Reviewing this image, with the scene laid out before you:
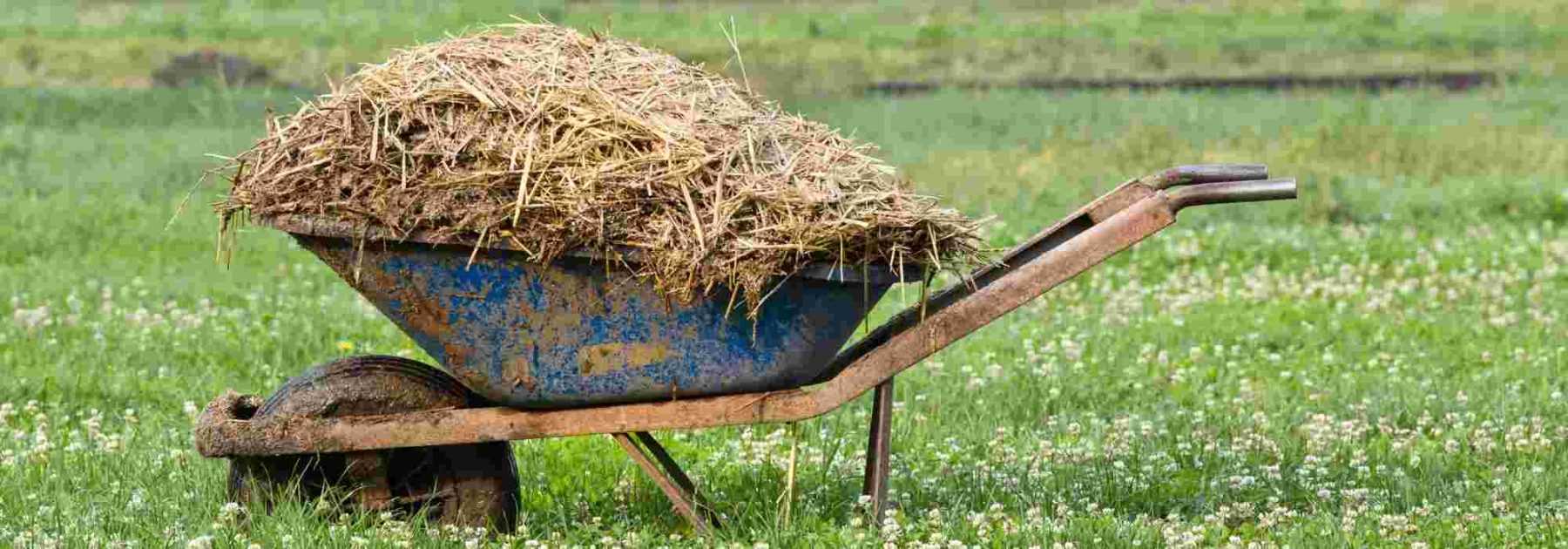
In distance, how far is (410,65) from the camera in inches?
225

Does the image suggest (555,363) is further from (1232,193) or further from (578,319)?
(1232,193)

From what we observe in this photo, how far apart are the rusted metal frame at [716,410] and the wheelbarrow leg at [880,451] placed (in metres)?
0.14

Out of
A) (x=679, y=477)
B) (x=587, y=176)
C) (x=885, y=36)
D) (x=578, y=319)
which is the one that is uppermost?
(x=587, y=176)

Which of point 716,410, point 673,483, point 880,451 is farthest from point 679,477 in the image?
point 880,451

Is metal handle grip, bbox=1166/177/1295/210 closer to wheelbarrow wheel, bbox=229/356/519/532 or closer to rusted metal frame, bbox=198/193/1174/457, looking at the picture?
rusted metal frame, bbox=198/193/1174/457

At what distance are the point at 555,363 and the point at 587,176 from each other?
0.53 m

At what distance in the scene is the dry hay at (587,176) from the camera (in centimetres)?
529

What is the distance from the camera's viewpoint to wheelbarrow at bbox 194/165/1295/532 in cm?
542

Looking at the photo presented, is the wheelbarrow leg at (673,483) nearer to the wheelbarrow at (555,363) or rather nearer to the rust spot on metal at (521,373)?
the wheelbarrow at (555,363)

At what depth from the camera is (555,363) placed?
552 centimetres

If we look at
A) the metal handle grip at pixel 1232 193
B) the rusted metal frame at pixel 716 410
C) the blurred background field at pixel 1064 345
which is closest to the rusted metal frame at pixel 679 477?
the blurred background field at pixel 1064 345

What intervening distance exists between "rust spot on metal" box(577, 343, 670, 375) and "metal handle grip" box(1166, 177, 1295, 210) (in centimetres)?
146

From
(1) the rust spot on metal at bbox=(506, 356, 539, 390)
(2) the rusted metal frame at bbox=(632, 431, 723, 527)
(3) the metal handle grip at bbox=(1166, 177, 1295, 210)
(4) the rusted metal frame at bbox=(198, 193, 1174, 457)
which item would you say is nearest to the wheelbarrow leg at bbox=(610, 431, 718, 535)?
(2) the rusted metal frame at bbox=(632, 431, 723, 527)

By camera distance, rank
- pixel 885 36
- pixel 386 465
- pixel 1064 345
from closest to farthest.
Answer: pixel 386 465
pixel 1064 345
pixel 885 36
